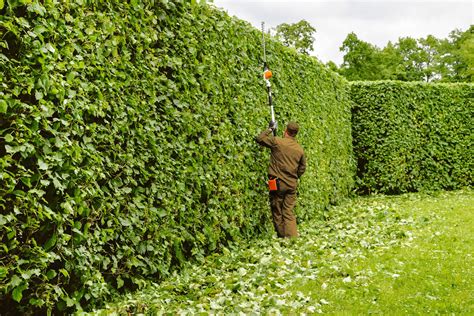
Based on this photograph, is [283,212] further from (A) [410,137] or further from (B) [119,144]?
(A) [410,137]

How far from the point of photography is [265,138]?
808 centimetres

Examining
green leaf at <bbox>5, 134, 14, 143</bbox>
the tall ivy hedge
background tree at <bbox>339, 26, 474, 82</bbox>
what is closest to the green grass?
the tall ivy hedge

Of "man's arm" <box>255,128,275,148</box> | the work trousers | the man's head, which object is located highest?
the man's head

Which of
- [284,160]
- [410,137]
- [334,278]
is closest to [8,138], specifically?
[334,278]

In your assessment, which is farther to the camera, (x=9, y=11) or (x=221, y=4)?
(x=221, y=4)

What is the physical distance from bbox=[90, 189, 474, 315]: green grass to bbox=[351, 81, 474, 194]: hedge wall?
287 inches

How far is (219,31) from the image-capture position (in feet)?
24.1

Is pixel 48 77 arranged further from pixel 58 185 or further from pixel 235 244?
pixel 235 244

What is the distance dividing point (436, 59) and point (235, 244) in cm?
5441

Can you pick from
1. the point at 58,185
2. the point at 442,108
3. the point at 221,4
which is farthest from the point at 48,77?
the point at 442,108

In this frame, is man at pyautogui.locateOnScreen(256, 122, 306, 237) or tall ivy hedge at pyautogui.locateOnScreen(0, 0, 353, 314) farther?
man at pyautogui.locateOnScreen(256, 122, 306, 237)

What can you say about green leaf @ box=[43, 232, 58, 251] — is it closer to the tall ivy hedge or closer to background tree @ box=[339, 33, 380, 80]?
the tall ivy hedge

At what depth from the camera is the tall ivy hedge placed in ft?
12.7

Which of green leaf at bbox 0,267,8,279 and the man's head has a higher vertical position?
the man's head
